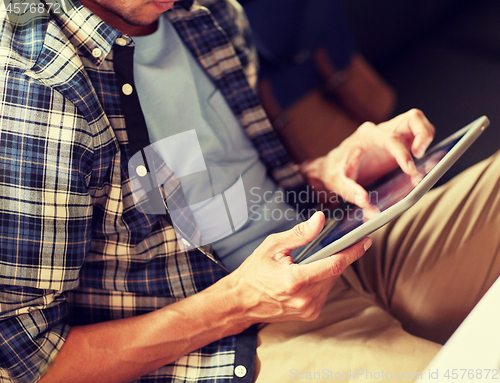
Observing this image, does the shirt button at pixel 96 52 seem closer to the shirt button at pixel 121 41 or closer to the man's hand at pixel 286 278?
the shirt button at pixel 121 41

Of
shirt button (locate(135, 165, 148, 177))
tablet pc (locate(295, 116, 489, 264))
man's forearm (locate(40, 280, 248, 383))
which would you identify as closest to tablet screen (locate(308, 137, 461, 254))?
tablet pc (locate(295, 116, 489, 264))

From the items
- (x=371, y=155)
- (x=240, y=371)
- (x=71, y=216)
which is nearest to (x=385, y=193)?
(x=371, y=155)

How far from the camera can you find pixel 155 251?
71 cm

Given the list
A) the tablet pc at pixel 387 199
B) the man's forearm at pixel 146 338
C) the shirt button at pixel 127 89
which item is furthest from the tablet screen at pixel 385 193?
the shirt button at pixel 127 89

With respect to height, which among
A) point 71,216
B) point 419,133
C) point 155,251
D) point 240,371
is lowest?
point 240,371

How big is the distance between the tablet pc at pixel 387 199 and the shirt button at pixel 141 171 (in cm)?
29

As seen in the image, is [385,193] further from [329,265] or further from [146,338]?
[146,338]

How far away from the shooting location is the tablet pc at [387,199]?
50 cm

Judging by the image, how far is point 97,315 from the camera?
720 mm

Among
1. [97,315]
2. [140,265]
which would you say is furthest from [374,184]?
[97,315]

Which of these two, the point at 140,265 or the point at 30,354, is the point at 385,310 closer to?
the point at 140,265

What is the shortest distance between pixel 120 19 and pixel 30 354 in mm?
590

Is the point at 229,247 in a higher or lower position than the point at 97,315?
higher

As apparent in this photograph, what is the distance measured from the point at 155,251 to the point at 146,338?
15 cm
